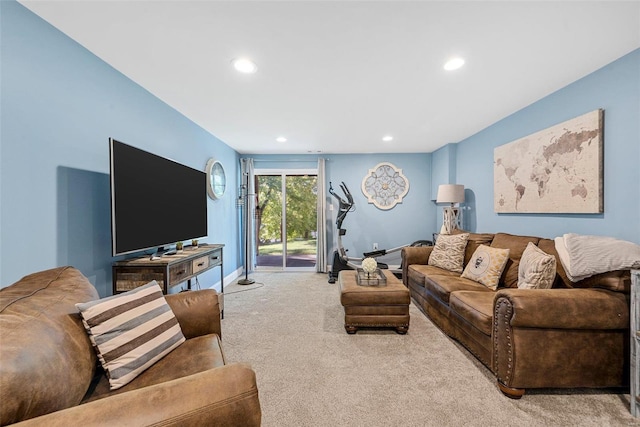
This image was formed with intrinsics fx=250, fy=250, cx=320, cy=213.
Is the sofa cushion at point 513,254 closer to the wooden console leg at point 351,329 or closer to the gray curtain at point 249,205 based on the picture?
the wooden console leg at point 351,329

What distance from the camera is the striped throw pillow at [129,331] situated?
1069mm

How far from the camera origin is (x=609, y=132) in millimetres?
1986

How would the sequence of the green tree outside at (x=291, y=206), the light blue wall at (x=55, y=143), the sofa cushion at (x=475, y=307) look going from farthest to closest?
the green tree outside at (x=291, y=206), the sofa cushion at (x=475, y=307), the light blue wall at (x=55, y=143)

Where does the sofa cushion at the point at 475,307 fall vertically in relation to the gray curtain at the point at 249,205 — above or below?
below

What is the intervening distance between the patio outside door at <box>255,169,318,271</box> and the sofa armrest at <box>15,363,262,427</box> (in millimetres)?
Answer: 4332

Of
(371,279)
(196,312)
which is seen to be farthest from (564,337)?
(196,312)

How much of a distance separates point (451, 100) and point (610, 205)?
158 cm

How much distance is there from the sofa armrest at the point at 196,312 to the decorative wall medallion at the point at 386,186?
393 cm

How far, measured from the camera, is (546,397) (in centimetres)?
160

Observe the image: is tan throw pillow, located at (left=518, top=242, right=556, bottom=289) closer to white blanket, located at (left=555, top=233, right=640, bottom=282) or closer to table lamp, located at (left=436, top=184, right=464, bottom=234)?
white blanket, located at (left=555, top=233, right=640, bottom=282)

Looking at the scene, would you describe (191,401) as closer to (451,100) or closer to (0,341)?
(0,341)

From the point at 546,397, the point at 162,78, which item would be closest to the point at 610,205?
the point at 546,397

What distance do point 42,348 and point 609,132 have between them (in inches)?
141

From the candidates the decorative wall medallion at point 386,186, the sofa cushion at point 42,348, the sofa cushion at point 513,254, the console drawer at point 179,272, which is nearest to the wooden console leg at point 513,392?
the sofa cushion at point 513,254
